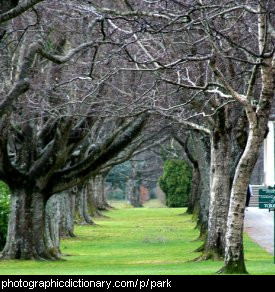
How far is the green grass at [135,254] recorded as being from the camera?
2071 cm

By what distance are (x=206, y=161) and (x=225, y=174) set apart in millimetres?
11522

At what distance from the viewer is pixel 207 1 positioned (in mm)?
18922

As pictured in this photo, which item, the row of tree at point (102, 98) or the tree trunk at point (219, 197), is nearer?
the row of tree at point (102, 98)

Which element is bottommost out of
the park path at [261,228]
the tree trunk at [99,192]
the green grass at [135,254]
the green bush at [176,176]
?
the green grass at [135,254]

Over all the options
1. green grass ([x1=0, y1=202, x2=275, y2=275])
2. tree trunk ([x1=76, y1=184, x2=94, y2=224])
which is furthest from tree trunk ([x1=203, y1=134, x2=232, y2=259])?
tree trunk ([x1=76, y1=184, x2=94, y2=224])

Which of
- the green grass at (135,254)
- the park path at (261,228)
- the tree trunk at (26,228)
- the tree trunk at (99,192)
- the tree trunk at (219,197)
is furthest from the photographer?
the tree trunk at (99,192)

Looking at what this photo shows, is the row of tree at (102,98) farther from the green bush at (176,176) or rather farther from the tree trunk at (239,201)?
the green bush at (176,176)

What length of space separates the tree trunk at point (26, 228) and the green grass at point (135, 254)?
0.90 meters

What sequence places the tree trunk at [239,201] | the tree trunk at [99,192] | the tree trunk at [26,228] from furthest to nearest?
the tree trunk at [99,192]
the tree trunk at [26,228]
the tree trunk at [239,201]

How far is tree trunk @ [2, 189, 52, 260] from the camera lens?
26641mm

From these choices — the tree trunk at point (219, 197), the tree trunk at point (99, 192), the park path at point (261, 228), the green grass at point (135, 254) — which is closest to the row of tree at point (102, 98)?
the tree trunk at point (219, 197)

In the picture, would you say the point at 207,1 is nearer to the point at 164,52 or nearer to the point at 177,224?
the point at 164,52

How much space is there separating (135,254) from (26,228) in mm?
4618

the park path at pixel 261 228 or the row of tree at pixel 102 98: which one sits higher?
the row of tree at pixel 102 98
